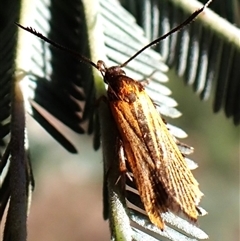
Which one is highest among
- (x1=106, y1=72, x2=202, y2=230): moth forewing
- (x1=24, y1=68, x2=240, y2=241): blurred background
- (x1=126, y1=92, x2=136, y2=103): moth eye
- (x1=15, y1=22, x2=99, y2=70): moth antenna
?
(x1=24, y1=68, x2=240, y2=241): blurred background

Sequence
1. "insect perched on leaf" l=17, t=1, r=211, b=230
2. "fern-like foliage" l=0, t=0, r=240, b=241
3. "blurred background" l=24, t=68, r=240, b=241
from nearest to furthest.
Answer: "fern-like foliage" l=0, t=0, r=240, b=241 → "insect perched on leaf" l=17, t=1, r=211, b=230 → "blurred background" l=24, t=68, r=240, b=241

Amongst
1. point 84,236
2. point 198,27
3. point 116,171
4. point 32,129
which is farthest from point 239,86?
point 84,236

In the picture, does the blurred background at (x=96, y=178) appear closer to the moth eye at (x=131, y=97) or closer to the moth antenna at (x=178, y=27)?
the moth eye at (x=131, y=97)

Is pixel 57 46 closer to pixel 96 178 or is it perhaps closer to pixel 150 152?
pixel 150 152

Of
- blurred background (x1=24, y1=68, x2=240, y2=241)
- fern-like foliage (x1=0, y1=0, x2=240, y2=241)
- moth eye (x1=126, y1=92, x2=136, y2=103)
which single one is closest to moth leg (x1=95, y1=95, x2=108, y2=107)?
fern-like foliage (x1=0, y1=0, x2=240, y2=241)

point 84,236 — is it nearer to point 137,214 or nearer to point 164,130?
point 164,130

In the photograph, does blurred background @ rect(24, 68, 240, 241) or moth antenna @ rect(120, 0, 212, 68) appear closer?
moth antenna @ rect(120, 0, 212, 68)

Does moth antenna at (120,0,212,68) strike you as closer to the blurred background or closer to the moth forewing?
the moth forewing
